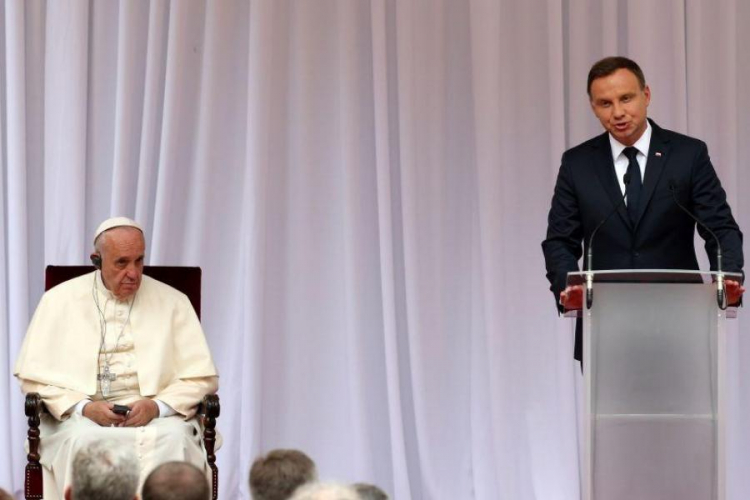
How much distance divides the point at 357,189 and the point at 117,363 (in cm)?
173

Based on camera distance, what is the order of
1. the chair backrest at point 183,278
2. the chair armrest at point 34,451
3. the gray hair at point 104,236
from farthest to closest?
1. the chair backrest at point 183,278
2. the gray hair at point 104,236
3. the chair armrest at point 34,451

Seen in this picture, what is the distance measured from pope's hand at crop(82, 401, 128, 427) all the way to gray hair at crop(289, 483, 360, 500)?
8.11 feet

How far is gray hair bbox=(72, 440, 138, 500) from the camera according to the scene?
8.51 feet

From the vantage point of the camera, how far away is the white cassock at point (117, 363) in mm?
4930

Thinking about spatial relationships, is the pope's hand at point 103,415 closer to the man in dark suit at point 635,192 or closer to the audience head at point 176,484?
the man in dark suit at point 635,192

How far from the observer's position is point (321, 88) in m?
6.55

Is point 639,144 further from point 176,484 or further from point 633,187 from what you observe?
point 176,484

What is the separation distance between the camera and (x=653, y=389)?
3.68 meters

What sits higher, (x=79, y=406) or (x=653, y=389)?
(x=653, y=389)

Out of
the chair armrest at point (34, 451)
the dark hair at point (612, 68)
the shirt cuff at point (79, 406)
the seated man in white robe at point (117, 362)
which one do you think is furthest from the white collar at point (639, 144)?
the chair armrest at point (34, 451)

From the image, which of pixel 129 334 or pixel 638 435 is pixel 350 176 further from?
pixel 638 435

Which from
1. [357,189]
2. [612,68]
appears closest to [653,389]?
[612,68]

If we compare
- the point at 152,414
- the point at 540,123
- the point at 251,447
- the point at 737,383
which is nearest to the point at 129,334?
the point at 152,414

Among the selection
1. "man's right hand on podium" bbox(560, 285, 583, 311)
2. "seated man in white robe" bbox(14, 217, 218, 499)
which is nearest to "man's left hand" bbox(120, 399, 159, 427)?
"seated man in white robe" bbox(14, 217, 218, 499)
